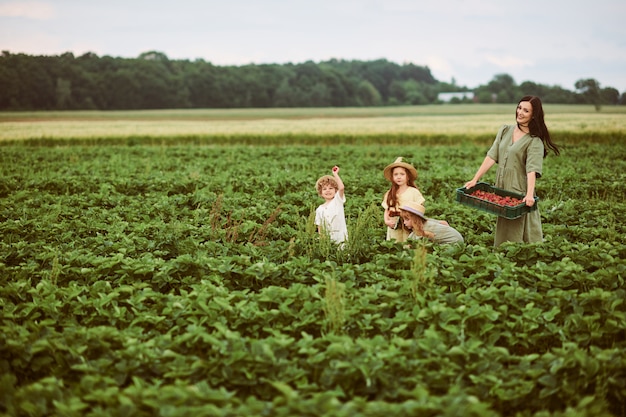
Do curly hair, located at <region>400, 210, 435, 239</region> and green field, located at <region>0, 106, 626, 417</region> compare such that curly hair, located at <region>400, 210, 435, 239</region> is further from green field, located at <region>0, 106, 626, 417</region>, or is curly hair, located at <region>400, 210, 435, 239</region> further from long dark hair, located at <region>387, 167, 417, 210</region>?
green field, located at <region>0, 106, 626, 417</region>

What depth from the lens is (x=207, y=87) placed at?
7694 cm

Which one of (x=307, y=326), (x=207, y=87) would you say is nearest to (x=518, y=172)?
(x=307, y=326)

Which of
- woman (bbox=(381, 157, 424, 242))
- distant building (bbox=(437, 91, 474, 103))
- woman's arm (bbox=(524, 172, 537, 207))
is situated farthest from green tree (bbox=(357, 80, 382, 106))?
woman's arm (bbox=(524, 172, 537, 207))

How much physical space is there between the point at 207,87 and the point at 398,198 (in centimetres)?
7370

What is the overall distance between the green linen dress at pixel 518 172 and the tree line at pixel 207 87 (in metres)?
41.4

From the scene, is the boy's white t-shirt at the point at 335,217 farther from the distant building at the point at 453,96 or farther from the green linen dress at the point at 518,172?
the distant building at the point at 453,96

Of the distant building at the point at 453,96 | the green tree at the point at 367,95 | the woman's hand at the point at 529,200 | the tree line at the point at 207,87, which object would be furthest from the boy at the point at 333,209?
the distant building at the point at 453,96

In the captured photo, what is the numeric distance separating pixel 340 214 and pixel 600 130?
80.4 ft

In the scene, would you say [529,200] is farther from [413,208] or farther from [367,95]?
[367,95]

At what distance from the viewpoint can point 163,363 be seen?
378 cm

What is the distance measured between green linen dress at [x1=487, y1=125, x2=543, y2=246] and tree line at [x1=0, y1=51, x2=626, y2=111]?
4142cm

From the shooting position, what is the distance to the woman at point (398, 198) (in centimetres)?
667

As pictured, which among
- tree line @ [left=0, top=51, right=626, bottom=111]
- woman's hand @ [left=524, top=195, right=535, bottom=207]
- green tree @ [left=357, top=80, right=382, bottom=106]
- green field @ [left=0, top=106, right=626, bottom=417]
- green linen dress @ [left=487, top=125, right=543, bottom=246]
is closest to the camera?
green field @ [left=0, top=106, right=626, bottom=417]

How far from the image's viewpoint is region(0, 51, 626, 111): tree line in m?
53.7
